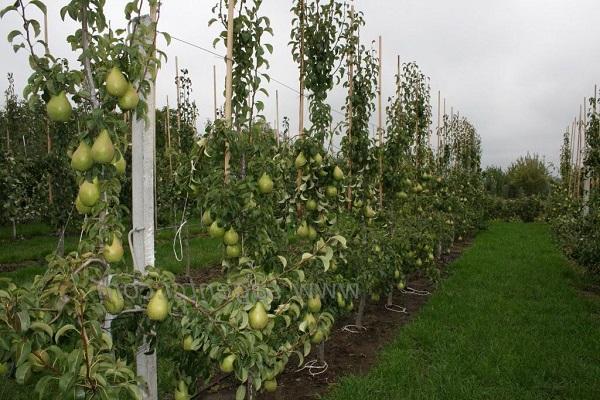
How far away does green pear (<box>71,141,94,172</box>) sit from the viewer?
146cm

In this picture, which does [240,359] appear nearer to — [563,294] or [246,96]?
[246,96]

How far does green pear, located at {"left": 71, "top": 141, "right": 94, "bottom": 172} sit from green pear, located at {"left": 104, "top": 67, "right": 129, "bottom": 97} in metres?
0.21

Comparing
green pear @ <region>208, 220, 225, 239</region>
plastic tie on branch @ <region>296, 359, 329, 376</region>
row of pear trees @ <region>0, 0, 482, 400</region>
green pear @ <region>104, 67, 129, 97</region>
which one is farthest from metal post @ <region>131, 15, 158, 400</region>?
plastic tie on branch @ <region>296, 359, 329, 376</region>

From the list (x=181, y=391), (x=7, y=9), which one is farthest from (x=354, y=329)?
(x=7, y=9)

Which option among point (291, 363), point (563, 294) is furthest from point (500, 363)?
point (563, 294)

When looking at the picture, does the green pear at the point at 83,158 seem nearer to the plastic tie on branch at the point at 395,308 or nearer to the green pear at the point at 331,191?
the green pear at the point at 331,191

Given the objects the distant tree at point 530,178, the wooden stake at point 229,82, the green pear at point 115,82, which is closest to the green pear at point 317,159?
the wooden stake at point 229,82

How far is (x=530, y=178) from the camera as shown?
26719 mm

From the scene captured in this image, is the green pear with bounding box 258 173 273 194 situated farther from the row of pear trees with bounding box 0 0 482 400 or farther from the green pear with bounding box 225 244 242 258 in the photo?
the green pear with bounding box 225 244 242 258

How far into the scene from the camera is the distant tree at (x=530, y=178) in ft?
87.2

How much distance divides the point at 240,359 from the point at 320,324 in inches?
36.7

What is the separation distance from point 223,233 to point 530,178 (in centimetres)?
2840

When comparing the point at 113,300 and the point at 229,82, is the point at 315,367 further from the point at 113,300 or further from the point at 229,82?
the point at 113,300

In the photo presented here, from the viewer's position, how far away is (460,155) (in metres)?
13.6
